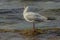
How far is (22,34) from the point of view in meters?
8.88

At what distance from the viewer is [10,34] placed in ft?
29.5

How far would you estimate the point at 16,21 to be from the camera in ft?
36.3

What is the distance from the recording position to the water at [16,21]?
8.63 metres

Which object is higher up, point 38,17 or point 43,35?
point 38,17

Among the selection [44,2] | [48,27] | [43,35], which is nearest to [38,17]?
[43,35]

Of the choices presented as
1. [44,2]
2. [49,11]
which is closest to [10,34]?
[49,11]

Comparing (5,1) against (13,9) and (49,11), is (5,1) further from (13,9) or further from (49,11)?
(49,11)

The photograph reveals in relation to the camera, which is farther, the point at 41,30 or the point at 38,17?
the point at 41,30

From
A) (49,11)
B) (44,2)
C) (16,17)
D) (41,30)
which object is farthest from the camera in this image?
(44,2)

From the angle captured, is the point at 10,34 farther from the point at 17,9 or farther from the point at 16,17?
the point at 17,9

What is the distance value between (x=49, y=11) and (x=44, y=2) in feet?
7.39

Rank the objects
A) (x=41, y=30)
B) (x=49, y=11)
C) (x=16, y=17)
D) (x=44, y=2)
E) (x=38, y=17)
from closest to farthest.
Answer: (x=38, y=17) → (x=41, y=30) → (x=16, y=17) → (x=49, y=11) → (x=44, y=2)

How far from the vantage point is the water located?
8633mm

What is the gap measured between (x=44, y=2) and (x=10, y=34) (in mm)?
6786
